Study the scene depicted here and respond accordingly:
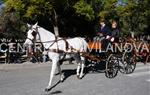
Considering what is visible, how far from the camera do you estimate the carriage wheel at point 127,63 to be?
14977mm

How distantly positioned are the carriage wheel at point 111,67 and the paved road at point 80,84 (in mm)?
199

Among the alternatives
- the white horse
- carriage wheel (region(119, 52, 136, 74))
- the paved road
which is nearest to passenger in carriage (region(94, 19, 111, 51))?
the white horse

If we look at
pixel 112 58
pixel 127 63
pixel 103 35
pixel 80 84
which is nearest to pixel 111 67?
pixel 112 58

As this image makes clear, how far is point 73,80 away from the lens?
1390cm

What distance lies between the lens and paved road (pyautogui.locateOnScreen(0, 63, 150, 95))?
460 inches

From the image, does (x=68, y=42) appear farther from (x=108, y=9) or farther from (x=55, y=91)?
(x=108, y=9)

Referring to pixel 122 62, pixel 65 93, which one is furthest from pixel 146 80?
pixel 65 93

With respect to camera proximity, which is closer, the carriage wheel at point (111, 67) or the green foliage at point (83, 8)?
the carriage wheel at point (111, 67)

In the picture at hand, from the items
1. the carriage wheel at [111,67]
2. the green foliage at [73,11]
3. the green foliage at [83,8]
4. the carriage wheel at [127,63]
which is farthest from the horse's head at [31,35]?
the green foliage at [83,8]

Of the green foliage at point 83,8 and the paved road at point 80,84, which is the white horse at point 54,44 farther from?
the green foliage at point 83,8

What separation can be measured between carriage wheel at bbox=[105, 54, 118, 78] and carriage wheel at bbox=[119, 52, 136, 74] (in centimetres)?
64

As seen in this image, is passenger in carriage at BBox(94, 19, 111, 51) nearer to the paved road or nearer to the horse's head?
the paved road

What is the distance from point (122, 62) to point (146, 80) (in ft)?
4.83

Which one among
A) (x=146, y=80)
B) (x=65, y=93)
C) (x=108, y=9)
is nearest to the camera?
(x=65, y=93)
